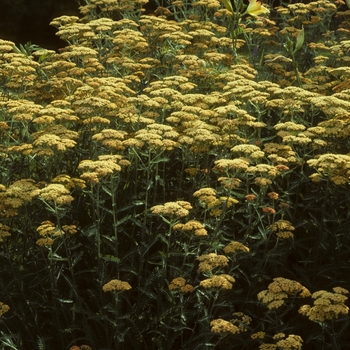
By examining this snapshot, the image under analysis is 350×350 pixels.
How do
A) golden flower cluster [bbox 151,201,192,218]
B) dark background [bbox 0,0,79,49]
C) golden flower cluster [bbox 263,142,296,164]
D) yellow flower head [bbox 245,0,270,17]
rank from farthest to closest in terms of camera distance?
dark background [bbox 0,0,79,49]
yellow flower head [bbox 245,0,270,17]
golden flower cluster [bbox 263,142,296,164]
golden flower cluster [bbox 151,201,192,218]

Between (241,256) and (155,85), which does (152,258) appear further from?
(155,85)

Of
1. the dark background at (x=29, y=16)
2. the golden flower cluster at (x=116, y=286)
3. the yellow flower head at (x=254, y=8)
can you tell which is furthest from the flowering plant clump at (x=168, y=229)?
the dark background at (x=29, y=16)

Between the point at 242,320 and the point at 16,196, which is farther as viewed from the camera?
the point at 16,196

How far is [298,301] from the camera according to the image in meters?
4.18

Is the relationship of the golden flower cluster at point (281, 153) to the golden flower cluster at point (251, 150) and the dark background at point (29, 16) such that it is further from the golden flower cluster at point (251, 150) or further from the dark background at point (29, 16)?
the dark background at point (29, 16)

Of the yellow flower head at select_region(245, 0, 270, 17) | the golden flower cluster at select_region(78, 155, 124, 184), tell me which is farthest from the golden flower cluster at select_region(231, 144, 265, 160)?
the yellow flower head at select_region(245, 0, 270, 17)

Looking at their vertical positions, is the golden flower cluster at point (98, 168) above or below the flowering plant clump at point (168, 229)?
above

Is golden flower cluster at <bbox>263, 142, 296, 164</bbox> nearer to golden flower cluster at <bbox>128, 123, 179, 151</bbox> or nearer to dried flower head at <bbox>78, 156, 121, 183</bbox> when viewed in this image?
golden flower cluster at <bbox>128, 123, 179, 151</bbox>

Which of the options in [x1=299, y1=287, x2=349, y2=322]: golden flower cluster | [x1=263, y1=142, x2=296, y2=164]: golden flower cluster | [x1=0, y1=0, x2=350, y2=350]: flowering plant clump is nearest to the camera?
[x1=299, y1=287, x2=349, y2=322]: golden flower cluster

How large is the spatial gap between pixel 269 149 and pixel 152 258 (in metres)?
0.93

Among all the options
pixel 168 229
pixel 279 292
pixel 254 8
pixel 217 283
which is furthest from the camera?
pixel 254 8

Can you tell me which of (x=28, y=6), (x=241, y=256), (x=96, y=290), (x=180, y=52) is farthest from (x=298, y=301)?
(x=28, y=6)

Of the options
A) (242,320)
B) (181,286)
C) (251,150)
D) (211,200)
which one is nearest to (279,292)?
(242,320)

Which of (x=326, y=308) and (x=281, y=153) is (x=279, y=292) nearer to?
(x=326, y=308)
